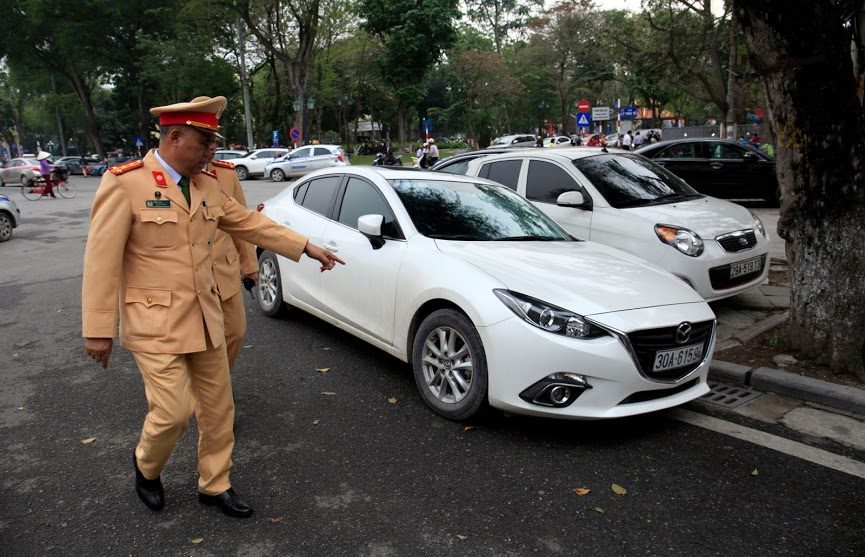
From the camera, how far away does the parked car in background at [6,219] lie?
12.9 metres

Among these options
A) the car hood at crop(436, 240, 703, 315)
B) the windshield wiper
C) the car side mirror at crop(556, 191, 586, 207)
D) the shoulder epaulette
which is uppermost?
the shoulder epaulette

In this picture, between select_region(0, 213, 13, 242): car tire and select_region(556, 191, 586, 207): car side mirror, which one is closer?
select_region(556, 191, 586, 207): car side mirror

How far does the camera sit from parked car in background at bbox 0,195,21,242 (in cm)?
1289

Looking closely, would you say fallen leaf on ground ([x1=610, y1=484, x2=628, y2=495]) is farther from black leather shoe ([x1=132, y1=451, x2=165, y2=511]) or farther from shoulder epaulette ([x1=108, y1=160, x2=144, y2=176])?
shoulder epaulette ([x1=108, y1=160, x2=144, y2=176])

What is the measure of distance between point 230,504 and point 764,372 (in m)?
3.64

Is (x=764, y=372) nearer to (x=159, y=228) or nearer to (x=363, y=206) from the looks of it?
(x=363, y=206)

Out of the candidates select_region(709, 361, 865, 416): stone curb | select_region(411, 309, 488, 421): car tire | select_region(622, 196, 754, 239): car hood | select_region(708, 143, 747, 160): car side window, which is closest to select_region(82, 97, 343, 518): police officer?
select_region(411, 309, 488, 421): car tire

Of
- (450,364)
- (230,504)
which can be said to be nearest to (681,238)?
(450,364)

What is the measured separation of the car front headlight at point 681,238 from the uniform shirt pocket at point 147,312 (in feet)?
15.1

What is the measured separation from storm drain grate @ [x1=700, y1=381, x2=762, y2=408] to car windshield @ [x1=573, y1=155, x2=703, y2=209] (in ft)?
7.84

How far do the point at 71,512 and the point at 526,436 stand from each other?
238cm

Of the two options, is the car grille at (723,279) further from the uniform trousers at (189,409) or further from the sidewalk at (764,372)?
the uniform trousers at (189,409)

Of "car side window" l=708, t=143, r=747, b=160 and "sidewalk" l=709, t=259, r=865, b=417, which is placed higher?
"car side window" l=708, t=143, r=747, b=160

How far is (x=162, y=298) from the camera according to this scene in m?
2.84
